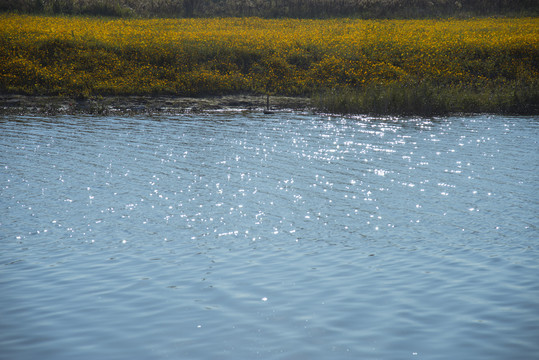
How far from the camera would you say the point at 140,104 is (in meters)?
32.8

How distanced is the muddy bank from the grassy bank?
1.00 metres

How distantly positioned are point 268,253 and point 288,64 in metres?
30.1

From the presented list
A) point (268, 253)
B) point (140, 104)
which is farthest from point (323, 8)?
point (268, 253)

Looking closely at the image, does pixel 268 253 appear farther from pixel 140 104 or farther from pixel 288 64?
pixel 288 64

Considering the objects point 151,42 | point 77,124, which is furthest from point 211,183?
point 151,42

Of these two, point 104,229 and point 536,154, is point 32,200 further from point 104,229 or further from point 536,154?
point 536,154

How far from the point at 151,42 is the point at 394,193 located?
29298mm

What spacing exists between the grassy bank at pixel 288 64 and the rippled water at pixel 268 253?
11.7m

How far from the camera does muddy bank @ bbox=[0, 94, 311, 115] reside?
30858 millimetres

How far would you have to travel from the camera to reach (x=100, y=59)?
123 ft

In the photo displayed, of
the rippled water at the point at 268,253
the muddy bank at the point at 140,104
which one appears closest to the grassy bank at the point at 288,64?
the muddy bank at the point at 140,104

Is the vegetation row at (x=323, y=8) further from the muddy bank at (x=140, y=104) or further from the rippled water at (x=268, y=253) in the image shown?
the rippled water at (x=268, y=253)

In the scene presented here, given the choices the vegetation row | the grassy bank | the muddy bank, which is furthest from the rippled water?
the vegetation row

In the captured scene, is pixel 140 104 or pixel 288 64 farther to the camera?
pixel 288 64
